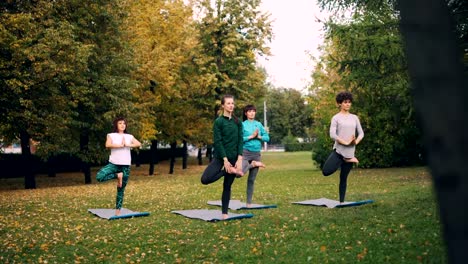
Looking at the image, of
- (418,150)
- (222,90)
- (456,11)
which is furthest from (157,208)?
(222,90)

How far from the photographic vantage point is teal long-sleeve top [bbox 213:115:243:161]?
9758 millimetres

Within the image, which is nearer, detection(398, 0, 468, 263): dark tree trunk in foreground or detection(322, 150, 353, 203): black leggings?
detection(398, 0, 468, 263): dark tree trunk in foreground

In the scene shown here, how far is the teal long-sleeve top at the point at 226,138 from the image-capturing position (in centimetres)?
976

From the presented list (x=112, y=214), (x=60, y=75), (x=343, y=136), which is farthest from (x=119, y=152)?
(x=60, y=75)

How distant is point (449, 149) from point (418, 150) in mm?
28979

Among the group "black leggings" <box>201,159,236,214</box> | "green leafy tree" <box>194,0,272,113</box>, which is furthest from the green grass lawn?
"green leafy tree" <box>194,0,272,113</box>

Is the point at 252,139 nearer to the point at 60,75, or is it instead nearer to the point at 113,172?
the point at 113,172

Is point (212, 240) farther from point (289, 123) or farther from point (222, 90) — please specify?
point (289, 123)

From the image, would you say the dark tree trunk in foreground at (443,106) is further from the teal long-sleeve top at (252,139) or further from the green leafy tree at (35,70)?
the green leafy tree at (35,70)

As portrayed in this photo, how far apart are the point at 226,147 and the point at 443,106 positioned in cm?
801

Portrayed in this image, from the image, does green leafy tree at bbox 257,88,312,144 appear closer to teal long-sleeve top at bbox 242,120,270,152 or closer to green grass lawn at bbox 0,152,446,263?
teal long-sleeve top at bbox 242,120,270,152

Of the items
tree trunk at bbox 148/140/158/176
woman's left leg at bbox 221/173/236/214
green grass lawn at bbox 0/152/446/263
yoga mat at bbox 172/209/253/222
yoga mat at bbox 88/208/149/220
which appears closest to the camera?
green grass lawn at bbox 0/152/446/263

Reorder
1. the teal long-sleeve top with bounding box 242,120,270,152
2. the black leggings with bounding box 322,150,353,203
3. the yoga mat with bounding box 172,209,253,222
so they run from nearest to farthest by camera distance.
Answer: the yoga mat with bounding box 172,209,253,222 < the black leggings with bounding box 322,150,353,203 < the teal long-sleeve top with bounding box 242,120,270,152

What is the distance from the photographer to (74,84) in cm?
2239
